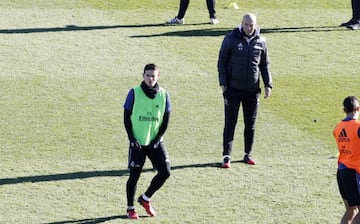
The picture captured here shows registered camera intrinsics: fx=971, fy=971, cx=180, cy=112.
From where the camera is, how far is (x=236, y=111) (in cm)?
1397

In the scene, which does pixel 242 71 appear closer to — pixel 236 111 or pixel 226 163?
pixel 236 111

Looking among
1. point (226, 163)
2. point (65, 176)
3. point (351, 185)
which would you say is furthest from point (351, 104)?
point (65, 176)

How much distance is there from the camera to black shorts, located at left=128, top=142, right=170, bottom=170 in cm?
1191

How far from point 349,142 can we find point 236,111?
3.20 metres

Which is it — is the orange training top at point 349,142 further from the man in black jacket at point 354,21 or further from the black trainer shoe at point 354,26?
the black trainer shoe at point 354,26

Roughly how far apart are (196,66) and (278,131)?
144 inches

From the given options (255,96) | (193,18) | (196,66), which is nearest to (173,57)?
(196,66)

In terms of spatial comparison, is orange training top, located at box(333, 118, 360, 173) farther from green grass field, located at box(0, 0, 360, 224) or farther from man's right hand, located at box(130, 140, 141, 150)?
man's right hand, located at box(130, 140, 141, 150)

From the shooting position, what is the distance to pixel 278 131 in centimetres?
1551

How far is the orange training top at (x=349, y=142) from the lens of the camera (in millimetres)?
10961

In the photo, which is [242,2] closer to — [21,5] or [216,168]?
[21,5]

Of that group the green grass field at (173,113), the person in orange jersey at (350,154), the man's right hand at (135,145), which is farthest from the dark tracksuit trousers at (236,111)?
the person in orange jersey at (350,154)

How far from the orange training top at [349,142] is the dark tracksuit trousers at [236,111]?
2934 millimetres

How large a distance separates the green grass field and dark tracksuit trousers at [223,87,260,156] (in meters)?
0.40
